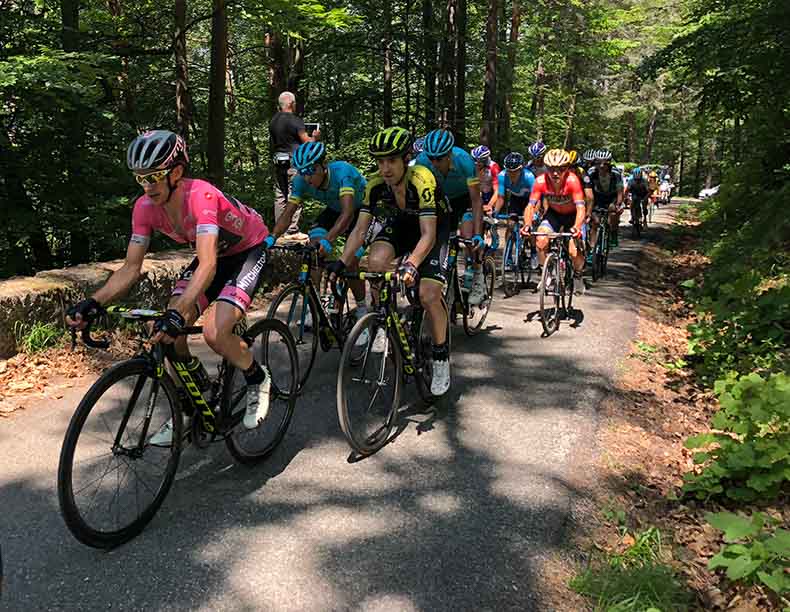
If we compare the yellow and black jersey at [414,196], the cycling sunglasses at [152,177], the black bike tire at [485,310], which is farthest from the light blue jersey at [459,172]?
the cycling sunglasses at [152,177]

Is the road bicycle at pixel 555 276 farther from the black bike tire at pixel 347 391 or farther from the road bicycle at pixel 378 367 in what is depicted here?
the black bike tire at pixel 347 391

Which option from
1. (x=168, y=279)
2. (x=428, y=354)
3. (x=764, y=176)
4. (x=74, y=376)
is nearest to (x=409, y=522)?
(x=428, y=354)

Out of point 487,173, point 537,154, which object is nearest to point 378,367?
point 487,173

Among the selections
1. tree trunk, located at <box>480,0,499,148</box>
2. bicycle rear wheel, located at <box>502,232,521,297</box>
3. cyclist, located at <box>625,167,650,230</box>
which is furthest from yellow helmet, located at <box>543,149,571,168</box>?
cyclist, located at <box>625,167,650,230</box>

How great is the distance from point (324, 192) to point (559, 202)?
370cm

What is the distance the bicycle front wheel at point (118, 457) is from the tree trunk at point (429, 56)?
15.8 meters

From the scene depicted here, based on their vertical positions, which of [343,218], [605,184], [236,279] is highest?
[605,184]

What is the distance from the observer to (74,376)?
19.5 ft

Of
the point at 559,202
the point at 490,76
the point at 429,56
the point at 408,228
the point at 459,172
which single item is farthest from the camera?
the point at 429,56

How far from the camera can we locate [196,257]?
375cm

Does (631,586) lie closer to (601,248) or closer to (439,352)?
(439,352)

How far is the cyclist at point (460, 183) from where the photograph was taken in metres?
6.61

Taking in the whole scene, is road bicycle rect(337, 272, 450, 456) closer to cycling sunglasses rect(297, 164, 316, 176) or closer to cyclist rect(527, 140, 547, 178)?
cycling sunglasses rect(297, 164, 316, 176)

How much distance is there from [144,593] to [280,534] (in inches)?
30.8
